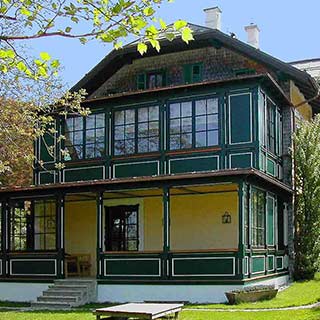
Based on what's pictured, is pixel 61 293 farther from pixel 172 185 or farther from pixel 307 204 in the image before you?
pixel 307 204

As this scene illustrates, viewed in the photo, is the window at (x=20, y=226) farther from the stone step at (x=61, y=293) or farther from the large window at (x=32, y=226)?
the stone step at (x=61, y=293)

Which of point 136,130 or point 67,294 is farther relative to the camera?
point 136,130

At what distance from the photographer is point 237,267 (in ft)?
53.4

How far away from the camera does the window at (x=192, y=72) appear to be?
2134cm

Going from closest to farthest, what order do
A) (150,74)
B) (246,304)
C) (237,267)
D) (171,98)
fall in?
(246,304) → (237,267) → (171,98) → (150,74)

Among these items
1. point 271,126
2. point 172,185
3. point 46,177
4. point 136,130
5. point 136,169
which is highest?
point 271,126

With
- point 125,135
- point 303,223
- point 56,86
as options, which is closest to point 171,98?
point 125,135

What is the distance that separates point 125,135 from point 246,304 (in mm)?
6949

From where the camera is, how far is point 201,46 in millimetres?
21500

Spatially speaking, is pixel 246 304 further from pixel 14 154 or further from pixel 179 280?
pixel 14 154

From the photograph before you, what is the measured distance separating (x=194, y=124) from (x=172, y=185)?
2.06 m

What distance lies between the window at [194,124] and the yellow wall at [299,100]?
4424mm

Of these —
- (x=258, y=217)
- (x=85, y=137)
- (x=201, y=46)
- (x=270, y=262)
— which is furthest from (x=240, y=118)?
(x=85, y=137)

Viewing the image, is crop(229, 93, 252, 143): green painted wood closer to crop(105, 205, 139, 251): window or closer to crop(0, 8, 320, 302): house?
crop(0, 8, 320, 302): house
